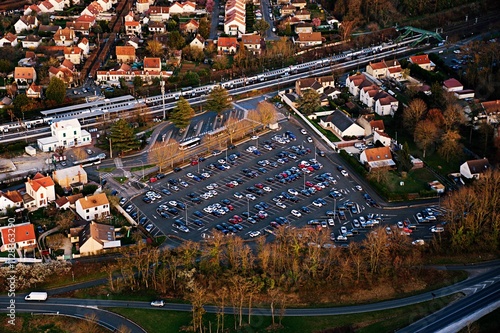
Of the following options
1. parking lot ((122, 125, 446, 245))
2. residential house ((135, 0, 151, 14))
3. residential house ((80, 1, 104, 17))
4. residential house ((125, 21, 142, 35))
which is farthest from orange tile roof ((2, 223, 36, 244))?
residential house ((135, 0, 151, 14))

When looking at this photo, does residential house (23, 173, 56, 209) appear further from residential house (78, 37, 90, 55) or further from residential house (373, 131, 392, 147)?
residential house (78, 37, 90, 55)

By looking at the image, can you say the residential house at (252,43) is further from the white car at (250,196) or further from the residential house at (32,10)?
the white car at (250,196)

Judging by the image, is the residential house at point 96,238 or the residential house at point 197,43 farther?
the residential house at point 197,43

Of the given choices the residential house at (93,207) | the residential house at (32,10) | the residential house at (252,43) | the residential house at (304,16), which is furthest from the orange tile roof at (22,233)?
the residential house at (304,16)

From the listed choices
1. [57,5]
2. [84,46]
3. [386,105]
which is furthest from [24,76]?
[386,105]

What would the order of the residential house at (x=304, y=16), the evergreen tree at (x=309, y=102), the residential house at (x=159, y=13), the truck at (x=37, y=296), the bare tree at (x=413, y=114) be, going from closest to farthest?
the truck at (x=37, y=296)
the bare tree at (x=413, y=114)
the evergreen tree at (x=309, y=102)
the residential house at (x=159, y=13)
the residential house at (x=304, y=16)

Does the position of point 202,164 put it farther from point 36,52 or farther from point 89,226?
point 36,52
